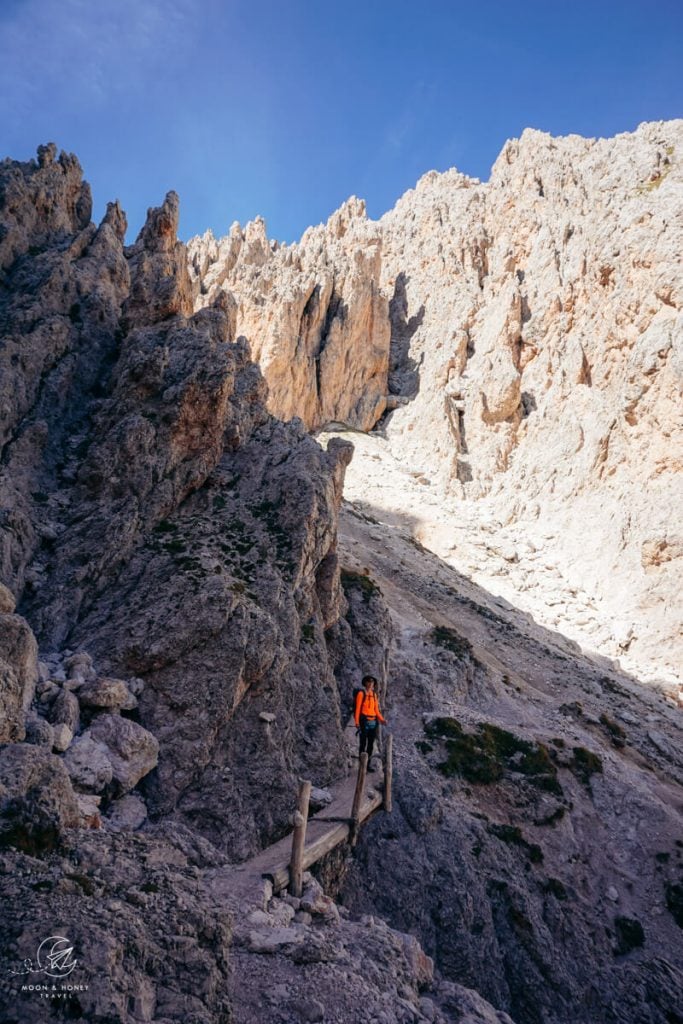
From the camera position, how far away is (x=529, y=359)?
7888 cm

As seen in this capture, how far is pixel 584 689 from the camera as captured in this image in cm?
3441

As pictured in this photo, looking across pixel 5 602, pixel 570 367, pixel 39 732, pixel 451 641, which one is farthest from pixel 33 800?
pixel 570 367

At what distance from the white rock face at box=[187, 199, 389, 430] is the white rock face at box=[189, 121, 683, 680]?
334 millimetres

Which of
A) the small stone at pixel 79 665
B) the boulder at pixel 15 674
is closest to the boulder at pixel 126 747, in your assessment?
the small stone at pixel 79 665

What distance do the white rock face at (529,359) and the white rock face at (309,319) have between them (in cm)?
33

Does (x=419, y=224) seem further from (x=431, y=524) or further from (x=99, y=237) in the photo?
(x=99, y=237)

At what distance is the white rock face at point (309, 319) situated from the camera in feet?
277

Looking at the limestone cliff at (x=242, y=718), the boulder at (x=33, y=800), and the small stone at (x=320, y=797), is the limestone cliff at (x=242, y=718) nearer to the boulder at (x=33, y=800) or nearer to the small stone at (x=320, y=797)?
the boulder at (x=33, y=800)

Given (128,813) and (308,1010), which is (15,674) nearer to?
(128,813)

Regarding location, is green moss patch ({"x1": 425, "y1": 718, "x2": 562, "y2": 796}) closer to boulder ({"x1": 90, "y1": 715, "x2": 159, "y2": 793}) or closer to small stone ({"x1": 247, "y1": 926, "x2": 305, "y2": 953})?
boulder ({"x1": 90, "y1": 715, "x2": 159, "y2": 793})

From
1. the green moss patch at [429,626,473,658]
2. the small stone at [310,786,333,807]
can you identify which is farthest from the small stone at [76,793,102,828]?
the green moss patch at [429,626,473,658]

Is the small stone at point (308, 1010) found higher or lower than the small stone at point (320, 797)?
higher

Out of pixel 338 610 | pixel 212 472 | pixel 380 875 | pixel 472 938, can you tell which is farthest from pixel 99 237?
pixel 472 938

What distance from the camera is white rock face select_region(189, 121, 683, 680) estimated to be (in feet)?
184
